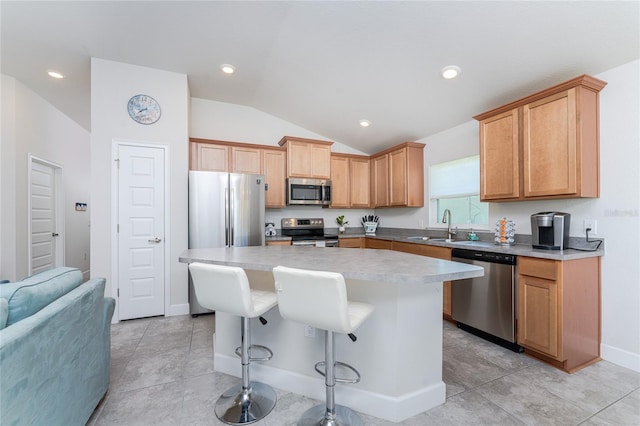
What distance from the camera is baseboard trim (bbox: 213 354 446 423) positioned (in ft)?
5.37

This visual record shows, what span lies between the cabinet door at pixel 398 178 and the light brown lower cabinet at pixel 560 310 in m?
2.10

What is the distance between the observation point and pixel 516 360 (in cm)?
233

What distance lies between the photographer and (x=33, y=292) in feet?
4.24

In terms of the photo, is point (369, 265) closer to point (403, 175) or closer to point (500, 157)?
point (500, 157)

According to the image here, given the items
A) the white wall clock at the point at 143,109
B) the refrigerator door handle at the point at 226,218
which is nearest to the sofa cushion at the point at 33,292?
the refrigerator door handle at the point at 226,218

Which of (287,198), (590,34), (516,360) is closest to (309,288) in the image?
(516,360)

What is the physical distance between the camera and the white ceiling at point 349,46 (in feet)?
6.85

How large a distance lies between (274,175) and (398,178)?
2.00 metres

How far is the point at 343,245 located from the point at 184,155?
2.75 meters

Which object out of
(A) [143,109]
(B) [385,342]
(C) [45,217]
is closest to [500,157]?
(B) [385,342]

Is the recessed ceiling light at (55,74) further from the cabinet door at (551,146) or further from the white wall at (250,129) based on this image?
the cabinet door at (551,146)

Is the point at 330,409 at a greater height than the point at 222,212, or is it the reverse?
the point at 222,212

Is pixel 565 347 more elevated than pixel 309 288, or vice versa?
pixel 309 288

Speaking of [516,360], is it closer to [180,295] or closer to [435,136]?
[435,136]
